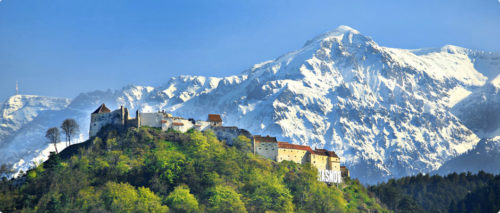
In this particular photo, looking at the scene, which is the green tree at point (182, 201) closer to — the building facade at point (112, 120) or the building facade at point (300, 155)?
the building facade at point (112, 120)

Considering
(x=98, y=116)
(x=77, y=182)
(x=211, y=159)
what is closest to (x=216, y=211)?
(x=211, y=159)

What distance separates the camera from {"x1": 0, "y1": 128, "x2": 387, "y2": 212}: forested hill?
116m

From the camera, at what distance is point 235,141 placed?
151250mm

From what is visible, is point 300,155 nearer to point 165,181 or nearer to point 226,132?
point 226,132

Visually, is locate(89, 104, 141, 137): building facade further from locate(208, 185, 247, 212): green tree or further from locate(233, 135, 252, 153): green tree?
locate(208, 185, 247, 212): green tree

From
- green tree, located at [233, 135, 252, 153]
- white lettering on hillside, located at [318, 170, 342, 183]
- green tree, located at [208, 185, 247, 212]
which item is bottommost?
green tree, located at [208, 185, 247, 212]

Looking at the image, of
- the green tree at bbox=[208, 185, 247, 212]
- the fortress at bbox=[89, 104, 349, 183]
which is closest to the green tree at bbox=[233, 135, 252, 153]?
the fortress at bbox=[89, 104, 349, 183]

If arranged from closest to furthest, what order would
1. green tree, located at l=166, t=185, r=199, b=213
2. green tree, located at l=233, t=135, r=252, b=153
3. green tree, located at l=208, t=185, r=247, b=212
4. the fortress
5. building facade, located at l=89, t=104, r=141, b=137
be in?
1. green tree, located at l=166, t=185, r=199, b=213
2. green tree, located at l=208, t=185, r=247, b=212
3. building facade, located at l=89, t=104, r=141, b=137
4. the fortress
5. green tree, located at l=233, t=135, r=252, b=153

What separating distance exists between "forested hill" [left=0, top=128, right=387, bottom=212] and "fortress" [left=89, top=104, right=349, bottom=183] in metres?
2.79

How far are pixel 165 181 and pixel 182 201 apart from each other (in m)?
9.72

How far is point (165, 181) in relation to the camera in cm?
12756

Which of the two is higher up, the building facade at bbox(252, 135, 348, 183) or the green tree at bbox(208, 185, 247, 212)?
the building facade at bbox(252, 135, 348, 183)

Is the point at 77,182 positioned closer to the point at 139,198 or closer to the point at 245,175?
the point at 139,198

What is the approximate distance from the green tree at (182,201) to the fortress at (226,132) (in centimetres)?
2860
